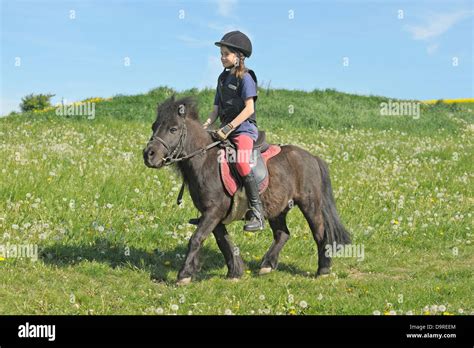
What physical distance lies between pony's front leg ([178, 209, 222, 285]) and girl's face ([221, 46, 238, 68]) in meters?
2.29

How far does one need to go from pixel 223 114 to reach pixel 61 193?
4.84 meters

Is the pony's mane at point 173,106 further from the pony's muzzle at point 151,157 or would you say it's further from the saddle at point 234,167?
the saddle at point 234,167

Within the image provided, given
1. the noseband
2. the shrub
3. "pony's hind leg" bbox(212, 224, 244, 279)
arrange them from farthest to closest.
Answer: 1. the shrub
2. "pony's hind leg" bbox(212, 224, 244, 279)
3. the noseband

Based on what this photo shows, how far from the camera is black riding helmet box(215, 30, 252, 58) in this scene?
8.83m

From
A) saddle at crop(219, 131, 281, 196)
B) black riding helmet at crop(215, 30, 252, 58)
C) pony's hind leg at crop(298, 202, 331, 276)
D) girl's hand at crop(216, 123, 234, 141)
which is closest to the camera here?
girl's hand at crop(216, 123, 234, 141)

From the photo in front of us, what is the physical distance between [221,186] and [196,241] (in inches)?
36.8

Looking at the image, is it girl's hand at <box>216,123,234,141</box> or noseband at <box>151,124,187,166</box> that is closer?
noseband at <box>151,124,187,166</box>

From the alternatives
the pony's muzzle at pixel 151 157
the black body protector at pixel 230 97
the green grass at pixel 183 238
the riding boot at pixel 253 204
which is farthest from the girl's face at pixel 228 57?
the green grass at pixel 183 238

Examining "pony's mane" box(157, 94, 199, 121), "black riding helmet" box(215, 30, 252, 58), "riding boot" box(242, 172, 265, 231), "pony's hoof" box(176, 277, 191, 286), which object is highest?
"black riding helmet" box(215, 30, 252, 58)

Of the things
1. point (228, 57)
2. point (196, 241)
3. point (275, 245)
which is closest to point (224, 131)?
point (228, 57)

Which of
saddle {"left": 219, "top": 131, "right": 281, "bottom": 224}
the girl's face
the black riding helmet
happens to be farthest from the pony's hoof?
the black riding helmet

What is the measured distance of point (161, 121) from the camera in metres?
8.44

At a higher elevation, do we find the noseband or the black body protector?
the black body protector

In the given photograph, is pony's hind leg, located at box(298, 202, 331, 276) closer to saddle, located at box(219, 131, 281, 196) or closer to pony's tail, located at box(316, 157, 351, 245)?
pony's tail, located at box(316, 157, 351, 245)
